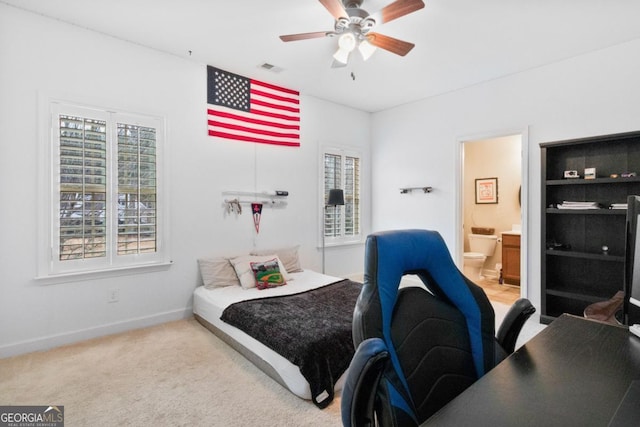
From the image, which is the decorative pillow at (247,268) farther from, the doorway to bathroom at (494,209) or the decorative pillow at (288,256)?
the doorway to bathroom at (494,209)

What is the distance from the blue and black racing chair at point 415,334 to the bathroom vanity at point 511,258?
429 cm

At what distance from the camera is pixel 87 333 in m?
3.13

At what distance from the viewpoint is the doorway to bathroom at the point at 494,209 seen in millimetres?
5297

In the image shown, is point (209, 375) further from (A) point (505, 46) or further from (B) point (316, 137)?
(A) point (505, 46)

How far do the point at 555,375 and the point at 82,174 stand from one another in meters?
3.67

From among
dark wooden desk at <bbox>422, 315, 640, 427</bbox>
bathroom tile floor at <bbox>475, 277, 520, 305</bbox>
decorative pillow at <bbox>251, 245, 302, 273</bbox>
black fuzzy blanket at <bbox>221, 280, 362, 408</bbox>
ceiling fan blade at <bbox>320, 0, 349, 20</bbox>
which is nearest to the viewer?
dark wooden desk at <bbox>422, 315, 640, 427</bbox>

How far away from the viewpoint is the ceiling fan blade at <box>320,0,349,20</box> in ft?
7.56

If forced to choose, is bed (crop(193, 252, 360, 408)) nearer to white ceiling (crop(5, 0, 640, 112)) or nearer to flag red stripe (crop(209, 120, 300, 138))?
flag red stripe (crop(209, 120, 300, 138))

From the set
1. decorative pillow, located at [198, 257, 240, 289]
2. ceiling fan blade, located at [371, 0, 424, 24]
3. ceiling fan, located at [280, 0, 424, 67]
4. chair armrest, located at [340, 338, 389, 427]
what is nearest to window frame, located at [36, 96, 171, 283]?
decorative pillow, located at [198, 257, 240, 289]

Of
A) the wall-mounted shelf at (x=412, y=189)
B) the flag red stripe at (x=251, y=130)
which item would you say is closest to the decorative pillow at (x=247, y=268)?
the flag red stripe at (x=251, y=130)

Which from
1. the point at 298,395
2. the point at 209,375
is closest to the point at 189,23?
the point at 209,375

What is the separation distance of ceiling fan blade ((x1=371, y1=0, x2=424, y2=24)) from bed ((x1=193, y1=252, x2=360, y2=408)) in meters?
2.32

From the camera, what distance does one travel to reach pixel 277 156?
4.55m

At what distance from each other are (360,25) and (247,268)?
266 centimetres
